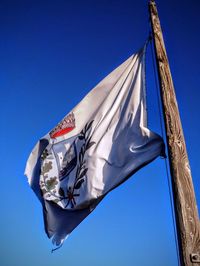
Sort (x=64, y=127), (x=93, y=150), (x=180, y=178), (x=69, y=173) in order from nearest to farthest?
(x=180, y=178), (x=93, y=150), (x=69, y=173), (x=64, y=127)

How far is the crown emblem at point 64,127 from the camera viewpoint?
523 centimetres

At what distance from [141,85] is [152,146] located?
1.17 meters

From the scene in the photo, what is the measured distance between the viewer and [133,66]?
470cm

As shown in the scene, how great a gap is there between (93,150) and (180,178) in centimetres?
177

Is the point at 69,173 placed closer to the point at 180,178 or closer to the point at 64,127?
the point at 64,127

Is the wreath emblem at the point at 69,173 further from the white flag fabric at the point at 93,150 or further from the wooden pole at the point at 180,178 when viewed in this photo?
the wooden pole at the point at 180,178

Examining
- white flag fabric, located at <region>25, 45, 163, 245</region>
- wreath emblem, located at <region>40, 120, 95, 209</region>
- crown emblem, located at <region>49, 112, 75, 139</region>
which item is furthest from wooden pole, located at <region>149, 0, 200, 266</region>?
crown emblem, located at <region>49, 112, 75, 139</region>

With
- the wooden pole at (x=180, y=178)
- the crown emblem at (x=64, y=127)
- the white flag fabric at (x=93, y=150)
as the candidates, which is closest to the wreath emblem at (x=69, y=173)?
the white flag fabric at (x=93, y=150)

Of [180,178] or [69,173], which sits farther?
[69,173]

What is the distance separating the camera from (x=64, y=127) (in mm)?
5316

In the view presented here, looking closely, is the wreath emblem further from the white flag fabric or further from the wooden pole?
the wooden pole

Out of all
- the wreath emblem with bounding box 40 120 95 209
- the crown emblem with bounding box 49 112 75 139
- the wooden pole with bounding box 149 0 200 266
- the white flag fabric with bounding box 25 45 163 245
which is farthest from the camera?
the crown emblem with bounding box 49 112 75 139

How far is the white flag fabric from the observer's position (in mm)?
3793

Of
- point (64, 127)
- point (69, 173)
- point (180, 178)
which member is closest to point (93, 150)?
point (69, 173)
